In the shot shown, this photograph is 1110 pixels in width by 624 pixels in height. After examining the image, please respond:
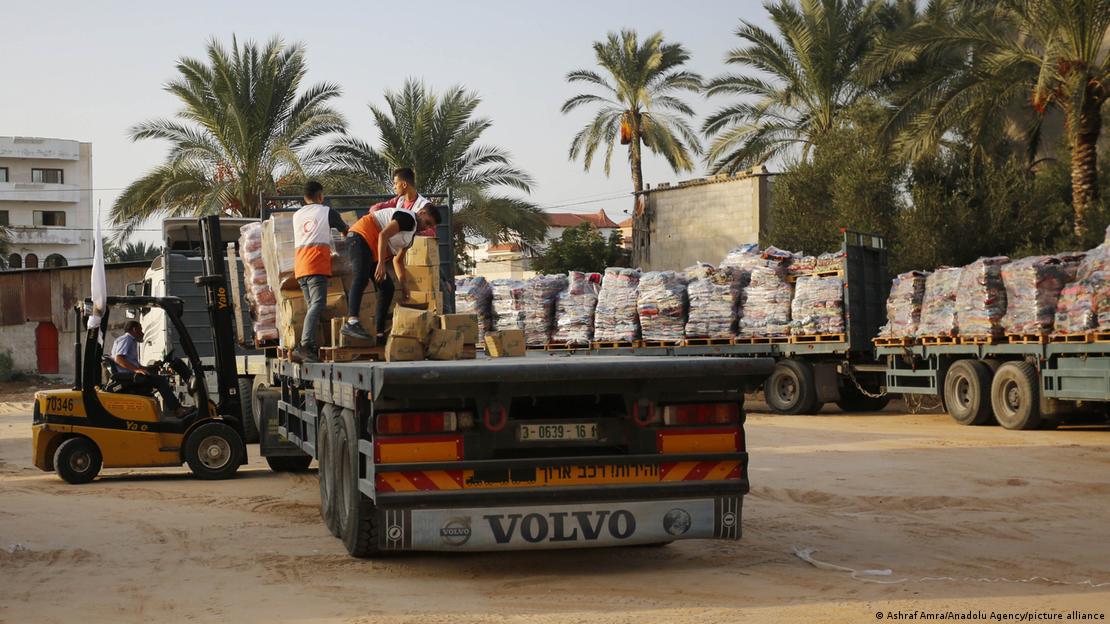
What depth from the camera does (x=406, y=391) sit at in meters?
7.07

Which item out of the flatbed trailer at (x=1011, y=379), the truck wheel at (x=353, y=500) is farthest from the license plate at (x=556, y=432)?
the flatbed trailer at (x=1011, y=379)

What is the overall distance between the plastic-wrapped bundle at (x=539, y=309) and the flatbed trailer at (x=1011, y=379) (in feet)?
23.2

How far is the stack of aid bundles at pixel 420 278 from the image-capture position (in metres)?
10.1

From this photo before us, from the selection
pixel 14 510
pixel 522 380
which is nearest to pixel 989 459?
pixel 522 380

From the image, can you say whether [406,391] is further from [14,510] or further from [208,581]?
[14,510]

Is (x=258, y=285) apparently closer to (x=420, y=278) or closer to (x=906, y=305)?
(x=420, y=278)

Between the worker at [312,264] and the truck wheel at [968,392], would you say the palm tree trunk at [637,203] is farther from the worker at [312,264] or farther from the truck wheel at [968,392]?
the worker at [312,264]

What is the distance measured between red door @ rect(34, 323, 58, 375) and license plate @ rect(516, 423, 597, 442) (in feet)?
126

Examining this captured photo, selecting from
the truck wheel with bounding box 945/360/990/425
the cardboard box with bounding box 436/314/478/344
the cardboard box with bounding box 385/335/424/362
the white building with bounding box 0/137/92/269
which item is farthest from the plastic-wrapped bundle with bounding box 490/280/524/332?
the white building with bounding box 0/137/92/269

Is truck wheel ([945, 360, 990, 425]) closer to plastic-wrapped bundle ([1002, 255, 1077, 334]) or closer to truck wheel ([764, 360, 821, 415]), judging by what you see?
plastic-wrapped bundle ([1002, 255, 1077, 334])

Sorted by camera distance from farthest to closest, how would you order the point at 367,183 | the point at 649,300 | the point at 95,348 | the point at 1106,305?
the point at 367,183 < the point at 649,300 < the point at 1106,305 < the point at 95,348

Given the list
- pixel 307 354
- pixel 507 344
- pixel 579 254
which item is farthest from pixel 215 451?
pixel 579 254

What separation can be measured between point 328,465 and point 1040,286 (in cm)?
1223

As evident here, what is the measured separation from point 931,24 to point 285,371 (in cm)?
1788
